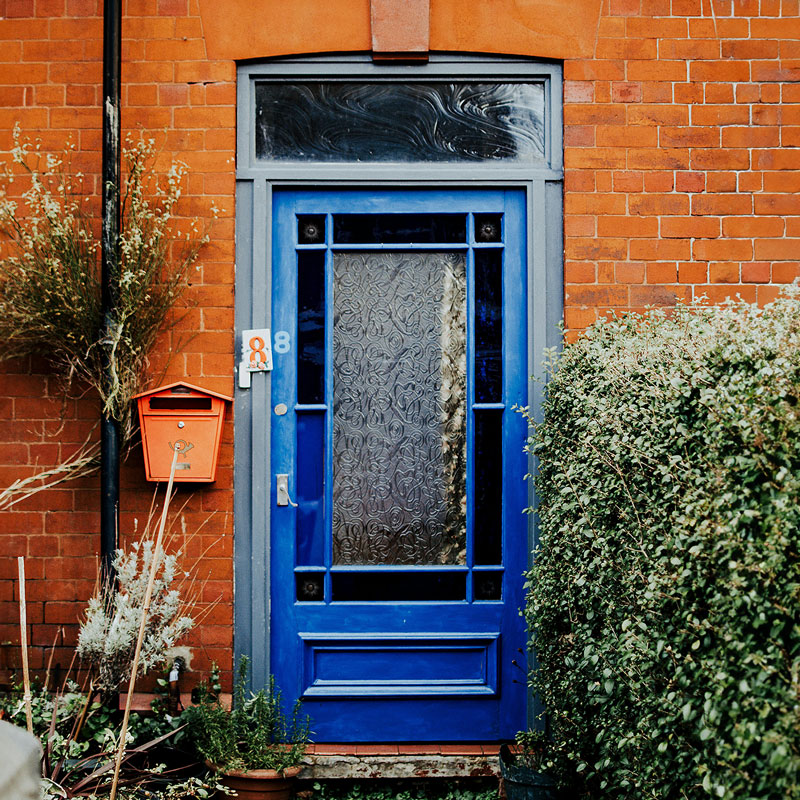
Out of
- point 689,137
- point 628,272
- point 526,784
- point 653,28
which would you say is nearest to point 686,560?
point 526,784

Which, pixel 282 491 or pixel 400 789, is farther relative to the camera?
pixel 282 491

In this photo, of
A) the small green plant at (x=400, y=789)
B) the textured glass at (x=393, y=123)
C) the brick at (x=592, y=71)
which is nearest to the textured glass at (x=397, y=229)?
the textured glass at (x=393, y=123)

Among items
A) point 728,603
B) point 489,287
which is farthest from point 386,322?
point 728,603

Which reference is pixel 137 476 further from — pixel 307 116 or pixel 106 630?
pixel 307 116

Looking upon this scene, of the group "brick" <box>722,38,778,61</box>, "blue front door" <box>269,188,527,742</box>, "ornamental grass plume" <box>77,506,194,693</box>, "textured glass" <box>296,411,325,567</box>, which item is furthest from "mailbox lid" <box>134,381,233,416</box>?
"brick" <box>722,38,778,61</box>

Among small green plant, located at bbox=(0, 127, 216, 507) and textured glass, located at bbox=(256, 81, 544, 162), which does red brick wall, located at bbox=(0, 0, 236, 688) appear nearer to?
small green plant, located at bbox=(0, 127, 216, 507)

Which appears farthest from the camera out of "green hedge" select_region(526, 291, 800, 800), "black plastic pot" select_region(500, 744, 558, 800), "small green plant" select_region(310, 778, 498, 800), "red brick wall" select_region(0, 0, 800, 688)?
"red brick wall" select_region(0, 0, 800, 688)

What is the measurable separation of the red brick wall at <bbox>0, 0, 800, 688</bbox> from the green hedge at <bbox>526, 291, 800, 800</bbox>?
907 millimetres

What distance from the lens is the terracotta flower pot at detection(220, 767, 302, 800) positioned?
11.0 feet

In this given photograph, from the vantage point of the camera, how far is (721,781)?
77.4 inches

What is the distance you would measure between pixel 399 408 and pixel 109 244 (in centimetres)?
156

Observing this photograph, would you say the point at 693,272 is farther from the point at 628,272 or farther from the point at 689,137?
the point at 689,137

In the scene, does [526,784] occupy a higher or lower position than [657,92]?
lower

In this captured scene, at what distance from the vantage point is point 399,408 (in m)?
3.99
